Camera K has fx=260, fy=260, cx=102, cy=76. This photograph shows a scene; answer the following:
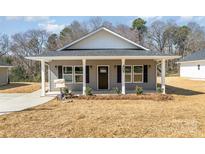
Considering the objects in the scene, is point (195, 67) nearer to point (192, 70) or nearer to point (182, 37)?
point (192, 70)

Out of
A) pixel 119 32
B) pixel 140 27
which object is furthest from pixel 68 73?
pixel 140 27

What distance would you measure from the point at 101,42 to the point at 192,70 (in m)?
20.0

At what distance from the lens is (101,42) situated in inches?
824

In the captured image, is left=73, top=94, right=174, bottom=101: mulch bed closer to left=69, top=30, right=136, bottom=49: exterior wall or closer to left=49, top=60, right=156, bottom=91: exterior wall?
left=49, top=60, right=156, bottom=91: exterior wall

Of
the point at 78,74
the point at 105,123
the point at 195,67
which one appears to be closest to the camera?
the point at 105,123

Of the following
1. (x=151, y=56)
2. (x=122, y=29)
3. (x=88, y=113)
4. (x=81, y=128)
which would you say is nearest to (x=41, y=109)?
(x=88, y=113)

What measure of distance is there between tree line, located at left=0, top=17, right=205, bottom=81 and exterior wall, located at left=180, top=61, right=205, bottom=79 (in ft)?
55.9

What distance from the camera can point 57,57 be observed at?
17.3 metres

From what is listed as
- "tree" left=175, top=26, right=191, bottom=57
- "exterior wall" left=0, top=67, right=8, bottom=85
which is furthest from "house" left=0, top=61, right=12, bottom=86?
"tree" left=175, top=26, right=191, bottom=57

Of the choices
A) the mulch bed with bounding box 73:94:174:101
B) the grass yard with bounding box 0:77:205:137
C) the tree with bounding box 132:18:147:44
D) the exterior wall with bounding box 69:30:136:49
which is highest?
the tree with bounding box 132:18:147:44

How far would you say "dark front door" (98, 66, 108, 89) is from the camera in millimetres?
20031

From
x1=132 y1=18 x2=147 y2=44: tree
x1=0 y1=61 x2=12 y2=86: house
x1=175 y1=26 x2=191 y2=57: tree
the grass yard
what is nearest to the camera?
the grass yard

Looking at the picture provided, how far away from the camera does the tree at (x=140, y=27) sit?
56487 millimetres

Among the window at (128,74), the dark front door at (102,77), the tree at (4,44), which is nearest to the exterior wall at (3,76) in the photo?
the dark front door at (102,77)
